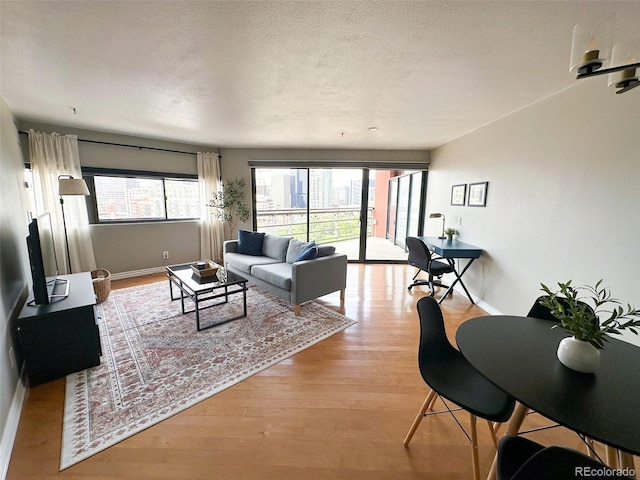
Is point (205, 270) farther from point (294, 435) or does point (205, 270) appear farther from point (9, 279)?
point (294, 435)

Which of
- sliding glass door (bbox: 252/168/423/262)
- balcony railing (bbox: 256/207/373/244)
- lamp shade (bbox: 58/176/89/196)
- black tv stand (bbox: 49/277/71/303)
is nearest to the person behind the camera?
black tv stand (bbox: 49/277/71/303)

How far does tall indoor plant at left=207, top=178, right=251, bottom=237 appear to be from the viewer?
5332 millimetres

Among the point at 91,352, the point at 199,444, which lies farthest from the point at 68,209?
the point at 199,444

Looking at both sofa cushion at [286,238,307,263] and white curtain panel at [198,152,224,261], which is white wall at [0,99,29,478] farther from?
sofa cushion at [286,238,307,263]

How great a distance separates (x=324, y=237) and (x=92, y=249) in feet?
13.5

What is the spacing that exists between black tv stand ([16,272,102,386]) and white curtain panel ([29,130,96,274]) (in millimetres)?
2272

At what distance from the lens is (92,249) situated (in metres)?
4.09

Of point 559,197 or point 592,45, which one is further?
point 559,197

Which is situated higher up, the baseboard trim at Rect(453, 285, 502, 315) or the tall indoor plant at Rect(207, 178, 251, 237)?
the tall indoor plant at Rect(207, 178, 251, 237)

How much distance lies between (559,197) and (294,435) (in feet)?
9.76

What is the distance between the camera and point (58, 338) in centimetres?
200

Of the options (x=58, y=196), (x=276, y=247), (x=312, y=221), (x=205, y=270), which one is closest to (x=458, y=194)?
(x=312, y=221)

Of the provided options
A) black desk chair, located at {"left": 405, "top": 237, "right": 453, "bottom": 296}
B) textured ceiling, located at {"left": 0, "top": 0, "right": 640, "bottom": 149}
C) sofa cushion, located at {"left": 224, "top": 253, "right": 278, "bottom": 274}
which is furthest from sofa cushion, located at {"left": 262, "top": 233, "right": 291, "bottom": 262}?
black desk chair, located at {"left": 405, "top": 237, "right": 453, "bottom": 296}

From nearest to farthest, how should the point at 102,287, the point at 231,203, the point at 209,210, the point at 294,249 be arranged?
the point at 102,287 < the point at 294,249 < the point at 209,210 < the point at 231,203
